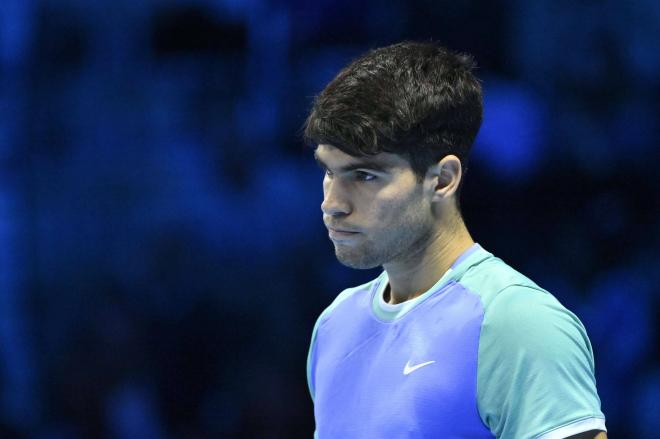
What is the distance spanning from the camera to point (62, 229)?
349 centimetres

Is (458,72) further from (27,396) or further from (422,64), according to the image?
(27,396)

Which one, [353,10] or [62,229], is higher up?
[353,10]

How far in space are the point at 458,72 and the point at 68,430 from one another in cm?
235

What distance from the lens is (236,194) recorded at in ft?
11.4

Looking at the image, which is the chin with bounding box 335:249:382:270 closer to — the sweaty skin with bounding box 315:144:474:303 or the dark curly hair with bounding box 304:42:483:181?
the sweaty skin with bounding box 315:144:474:303

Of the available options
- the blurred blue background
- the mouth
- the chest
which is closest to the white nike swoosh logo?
the chest

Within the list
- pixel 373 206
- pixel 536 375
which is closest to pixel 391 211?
pixel 373 206

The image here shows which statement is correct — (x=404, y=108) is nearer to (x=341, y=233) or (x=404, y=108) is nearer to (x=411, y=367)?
(x=341, y=233)

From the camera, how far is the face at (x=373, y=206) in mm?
1546

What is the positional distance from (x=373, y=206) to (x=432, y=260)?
15cm

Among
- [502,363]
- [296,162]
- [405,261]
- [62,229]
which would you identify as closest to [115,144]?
[62,229]

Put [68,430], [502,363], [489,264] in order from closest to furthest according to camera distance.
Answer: [502,363], [489,264], [68,430]

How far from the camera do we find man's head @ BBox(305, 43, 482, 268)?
1.53 m

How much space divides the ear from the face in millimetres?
23
